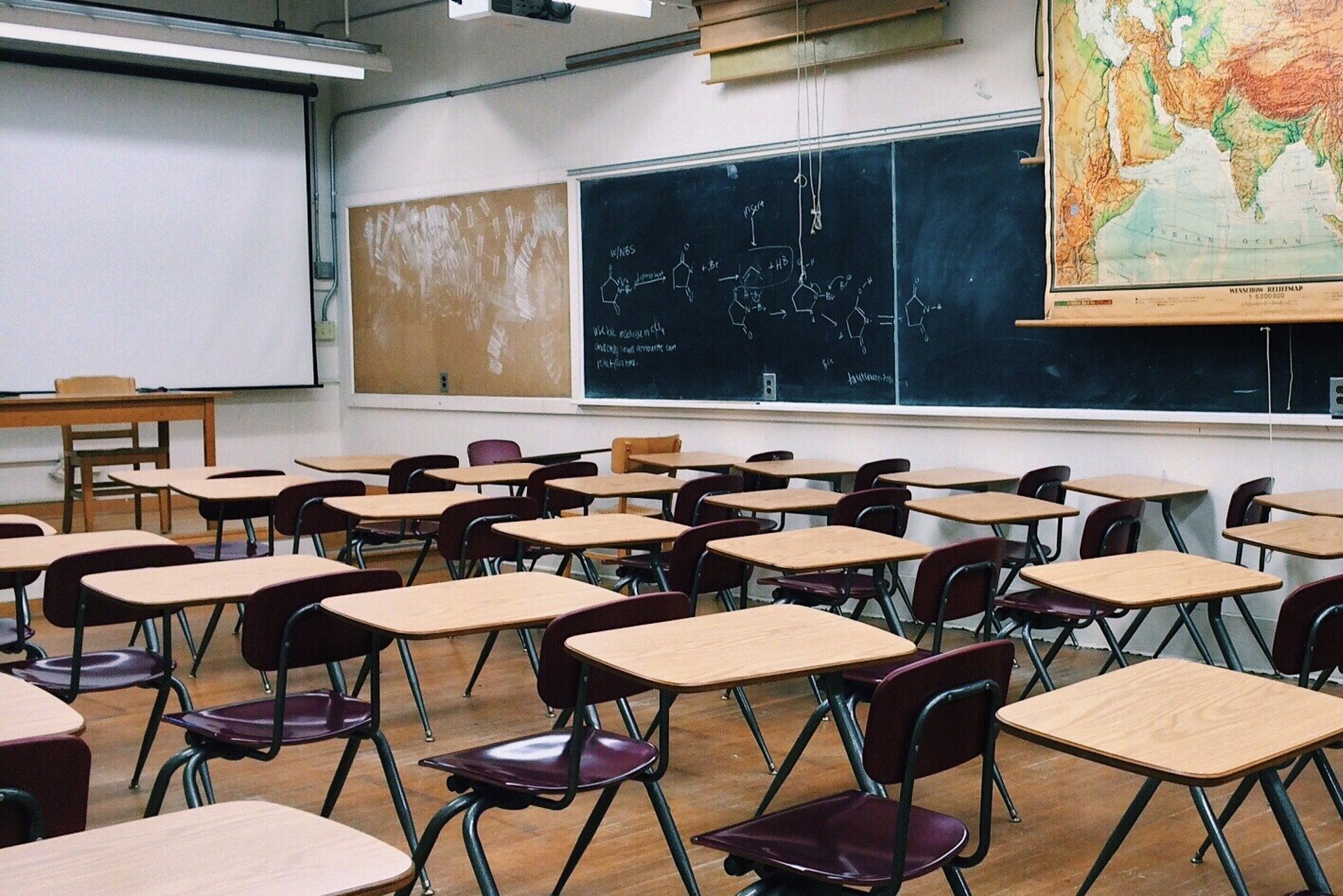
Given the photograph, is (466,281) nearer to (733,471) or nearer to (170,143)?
(170,143)

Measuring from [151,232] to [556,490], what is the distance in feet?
17.3

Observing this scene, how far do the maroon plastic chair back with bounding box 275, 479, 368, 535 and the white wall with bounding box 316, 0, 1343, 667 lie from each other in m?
2.68

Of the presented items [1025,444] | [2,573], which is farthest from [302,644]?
[1025,444]

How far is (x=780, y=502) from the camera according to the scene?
208 inches

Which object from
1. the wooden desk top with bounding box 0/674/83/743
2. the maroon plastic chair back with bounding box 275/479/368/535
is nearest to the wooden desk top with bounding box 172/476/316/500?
the maroon plastic chair back with bounding box 275/479/368/535

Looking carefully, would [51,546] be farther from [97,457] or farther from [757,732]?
[97,457]

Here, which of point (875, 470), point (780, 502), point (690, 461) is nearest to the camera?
point (780, 502)

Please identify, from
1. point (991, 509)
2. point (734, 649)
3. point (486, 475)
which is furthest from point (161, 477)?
point (734, 649)

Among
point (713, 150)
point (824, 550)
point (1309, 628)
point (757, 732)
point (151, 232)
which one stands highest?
point (713, 150)

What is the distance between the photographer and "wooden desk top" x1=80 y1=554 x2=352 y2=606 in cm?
325

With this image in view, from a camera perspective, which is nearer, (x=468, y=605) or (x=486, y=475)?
(x=468, y=605)

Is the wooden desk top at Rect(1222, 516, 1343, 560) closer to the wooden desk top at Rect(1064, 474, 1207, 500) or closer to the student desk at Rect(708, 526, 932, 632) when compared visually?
the wooden desk top at Rect(1064, 474, 1207, 500)

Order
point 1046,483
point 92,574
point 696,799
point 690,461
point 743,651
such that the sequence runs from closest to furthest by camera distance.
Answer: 1. point 743,651
2. point 92,574
3. point 696,799
4. point 1046,483
5. point 690,461

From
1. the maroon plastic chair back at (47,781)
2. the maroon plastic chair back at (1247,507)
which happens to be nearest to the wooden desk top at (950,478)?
the maroon plastic chair back at (1247,507)
